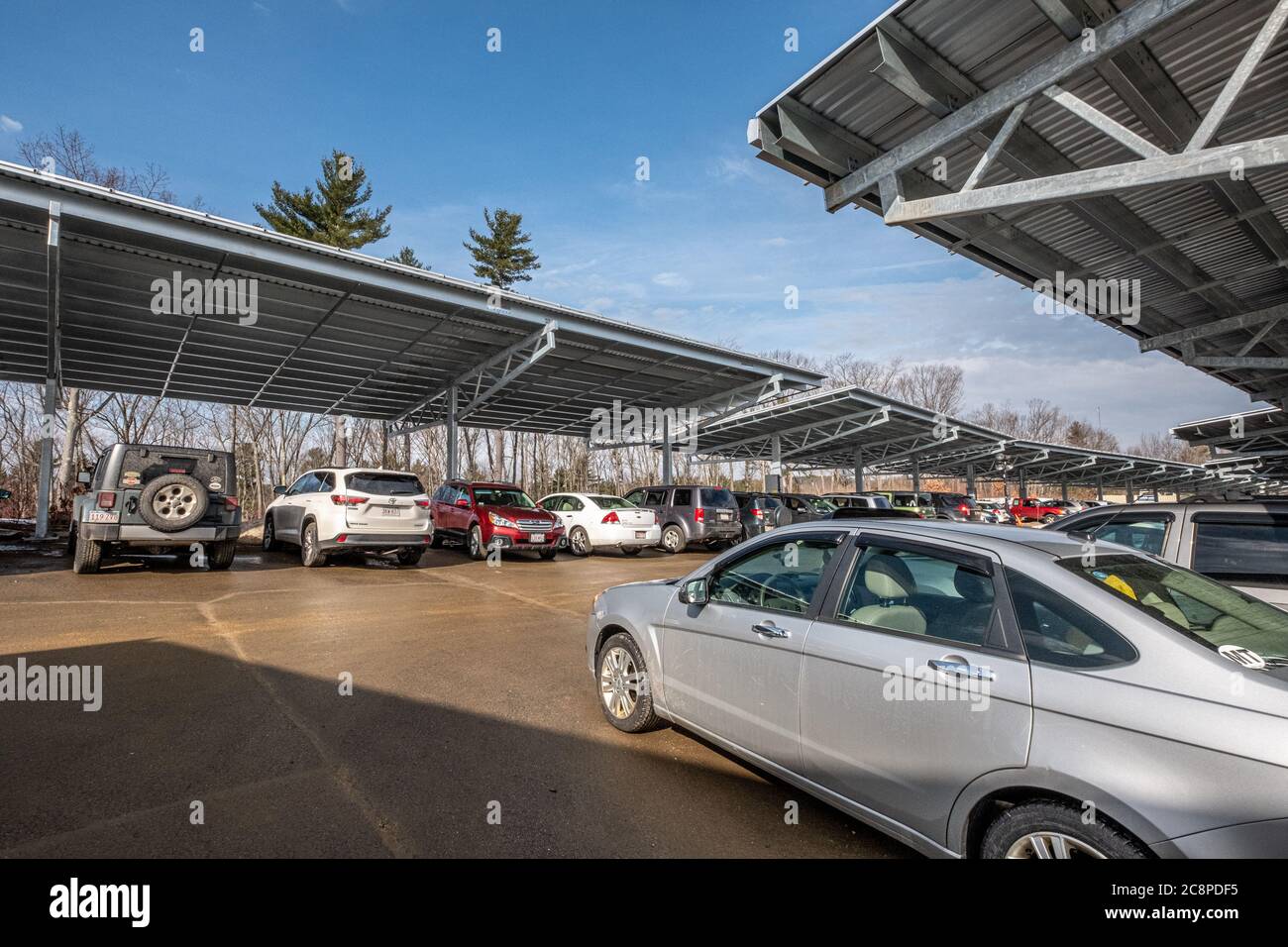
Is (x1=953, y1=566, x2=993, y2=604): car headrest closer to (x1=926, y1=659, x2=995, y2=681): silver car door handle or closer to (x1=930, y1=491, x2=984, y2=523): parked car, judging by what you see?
(x1=926, y1=659, x2=995, y2=681): silver car door handle

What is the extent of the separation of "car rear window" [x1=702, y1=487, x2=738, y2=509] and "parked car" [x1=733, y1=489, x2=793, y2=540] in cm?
94

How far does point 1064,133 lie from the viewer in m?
5.92

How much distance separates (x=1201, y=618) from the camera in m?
2.43

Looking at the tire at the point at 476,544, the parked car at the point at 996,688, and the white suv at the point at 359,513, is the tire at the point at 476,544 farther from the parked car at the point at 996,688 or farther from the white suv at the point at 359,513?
the parked car at the point at 996,688

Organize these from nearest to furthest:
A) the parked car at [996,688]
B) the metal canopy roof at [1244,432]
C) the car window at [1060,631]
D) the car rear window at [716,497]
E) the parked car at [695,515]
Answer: the parked car at [996,688] < the car window at [1060,631] < the parked car at [695,515] < the car rear window at [716,497] < the metal canopy roof at [1244,432]

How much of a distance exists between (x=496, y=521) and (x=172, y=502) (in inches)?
230

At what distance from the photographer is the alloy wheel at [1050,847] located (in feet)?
6.27

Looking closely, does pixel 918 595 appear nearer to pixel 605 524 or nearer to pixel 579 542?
pixel 605 524

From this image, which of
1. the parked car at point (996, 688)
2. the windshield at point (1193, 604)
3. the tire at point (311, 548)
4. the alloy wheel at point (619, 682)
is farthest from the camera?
the tire at point (311, 548)

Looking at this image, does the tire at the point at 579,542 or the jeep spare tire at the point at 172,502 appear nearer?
the jeep spare tire at the point at 172,502

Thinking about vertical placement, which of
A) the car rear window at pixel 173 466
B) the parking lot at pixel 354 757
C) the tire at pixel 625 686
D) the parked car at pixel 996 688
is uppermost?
the car rear window at pixel 173 466

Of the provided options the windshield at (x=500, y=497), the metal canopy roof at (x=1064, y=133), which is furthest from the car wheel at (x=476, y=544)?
the metal canopy roof at (x=1064, y=133)

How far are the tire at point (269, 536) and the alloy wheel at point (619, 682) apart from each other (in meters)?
11.6
